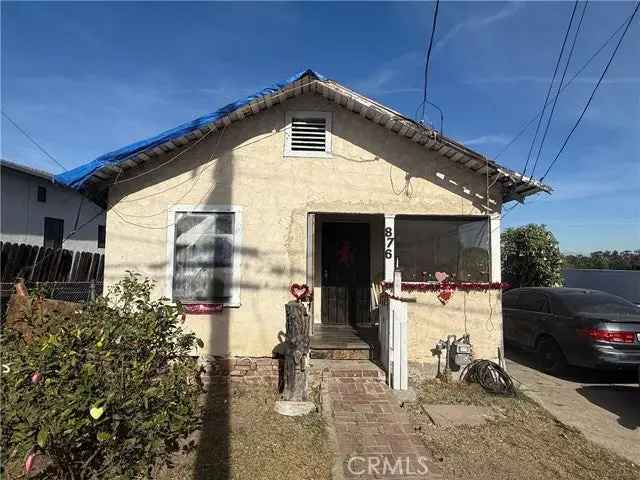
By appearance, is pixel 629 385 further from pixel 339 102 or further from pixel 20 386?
pixel 20 386

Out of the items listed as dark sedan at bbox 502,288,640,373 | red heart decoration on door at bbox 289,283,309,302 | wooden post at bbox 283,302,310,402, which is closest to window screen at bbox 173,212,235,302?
red heart decoration on door at bbox 289,283,309,302

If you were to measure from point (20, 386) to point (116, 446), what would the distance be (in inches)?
26.9

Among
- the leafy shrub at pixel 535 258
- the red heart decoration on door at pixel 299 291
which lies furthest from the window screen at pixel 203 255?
the leafy shrub at pixel 535 258

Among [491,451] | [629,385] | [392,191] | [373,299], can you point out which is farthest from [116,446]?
[629,385]

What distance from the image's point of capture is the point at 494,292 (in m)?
7.39

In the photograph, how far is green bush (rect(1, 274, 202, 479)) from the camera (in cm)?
240

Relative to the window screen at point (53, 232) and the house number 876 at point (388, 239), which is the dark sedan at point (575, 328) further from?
the window screen at point (53, 232)

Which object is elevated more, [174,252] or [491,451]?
[174,252]

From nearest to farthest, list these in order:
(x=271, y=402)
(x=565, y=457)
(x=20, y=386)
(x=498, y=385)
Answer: (x=20, y=386)
(x=565, y=457)
(x=271, y=402)
(x=498, y=385)

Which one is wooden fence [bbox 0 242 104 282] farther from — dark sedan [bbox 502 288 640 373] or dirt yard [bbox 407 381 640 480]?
dark sedan [bbox 502 288 640 373]

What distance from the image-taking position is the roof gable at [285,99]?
6.84m

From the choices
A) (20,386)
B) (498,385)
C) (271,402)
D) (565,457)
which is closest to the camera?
(20,386)

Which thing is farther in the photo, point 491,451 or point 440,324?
point 440,324

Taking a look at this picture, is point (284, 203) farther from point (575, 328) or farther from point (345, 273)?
point (575, 328)
